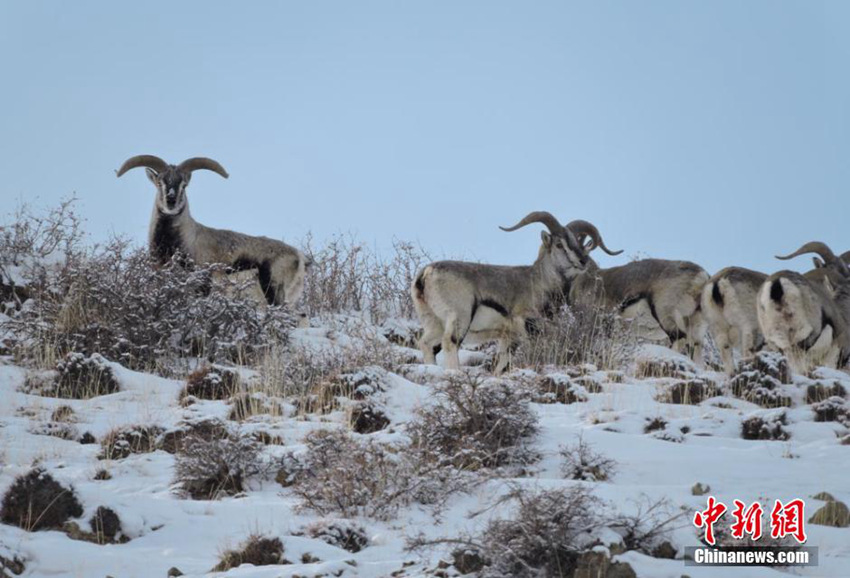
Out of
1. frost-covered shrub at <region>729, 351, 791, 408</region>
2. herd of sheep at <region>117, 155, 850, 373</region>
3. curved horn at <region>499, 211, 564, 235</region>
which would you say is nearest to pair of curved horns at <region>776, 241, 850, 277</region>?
herd of sheep at <region>117, 155, 850, 373</region>

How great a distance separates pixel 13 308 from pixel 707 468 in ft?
34.1

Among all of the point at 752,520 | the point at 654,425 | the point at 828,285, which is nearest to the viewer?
the point at 752,520

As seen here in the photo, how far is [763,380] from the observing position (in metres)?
12.7

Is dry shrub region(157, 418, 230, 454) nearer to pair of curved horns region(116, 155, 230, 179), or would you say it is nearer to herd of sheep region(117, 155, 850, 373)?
herd of sheep region(117, 155, 850, 373)

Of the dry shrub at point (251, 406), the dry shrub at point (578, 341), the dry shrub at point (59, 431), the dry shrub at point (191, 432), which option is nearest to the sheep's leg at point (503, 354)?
the dry shrub at point (578, 341)

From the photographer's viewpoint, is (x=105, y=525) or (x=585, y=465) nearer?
(x=105, y=525)

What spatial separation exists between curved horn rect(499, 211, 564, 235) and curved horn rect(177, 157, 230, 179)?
14.6ft

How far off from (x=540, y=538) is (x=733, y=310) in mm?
10788

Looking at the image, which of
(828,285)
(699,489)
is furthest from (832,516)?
(828,285)

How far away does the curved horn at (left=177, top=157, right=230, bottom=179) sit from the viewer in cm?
1780

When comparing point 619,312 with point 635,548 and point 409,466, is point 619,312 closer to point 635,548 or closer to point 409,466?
point 409,466

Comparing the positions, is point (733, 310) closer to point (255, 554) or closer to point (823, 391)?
point (823, 391)

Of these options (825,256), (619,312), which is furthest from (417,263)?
(825,256)

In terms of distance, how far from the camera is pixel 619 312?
1803cm
